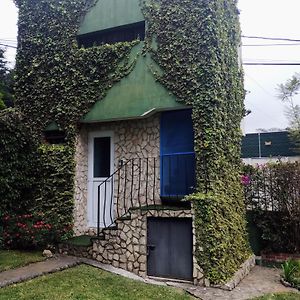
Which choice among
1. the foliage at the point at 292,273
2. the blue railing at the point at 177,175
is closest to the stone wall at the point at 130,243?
the blue railing at the point at 177,175

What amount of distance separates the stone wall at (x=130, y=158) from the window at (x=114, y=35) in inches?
87.2

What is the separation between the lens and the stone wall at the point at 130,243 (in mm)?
7145

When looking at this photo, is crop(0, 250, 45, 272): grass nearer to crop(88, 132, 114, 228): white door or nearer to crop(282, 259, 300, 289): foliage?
crop(88, 132, 114, 228): white door

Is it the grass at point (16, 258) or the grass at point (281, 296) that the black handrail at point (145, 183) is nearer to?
the grass at point (16, 258)

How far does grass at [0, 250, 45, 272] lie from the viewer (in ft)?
22.5

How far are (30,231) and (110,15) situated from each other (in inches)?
231

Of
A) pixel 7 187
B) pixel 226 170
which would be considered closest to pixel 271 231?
pixel 226 170

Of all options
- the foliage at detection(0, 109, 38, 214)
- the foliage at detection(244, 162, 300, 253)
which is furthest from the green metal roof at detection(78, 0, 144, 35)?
the foliage at detection(244, 162, 300, 253)

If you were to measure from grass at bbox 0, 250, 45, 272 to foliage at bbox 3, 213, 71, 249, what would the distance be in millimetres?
245

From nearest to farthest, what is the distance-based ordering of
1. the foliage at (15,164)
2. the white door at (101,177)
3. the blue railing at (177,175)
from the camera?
the blue railing at (177,175)
the foliage at (15,164)
the white door at (101,177)

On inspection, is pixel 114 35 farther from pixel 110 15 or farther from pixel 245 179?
pixel 245 179

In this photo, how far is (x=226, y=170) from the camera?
26.5ft

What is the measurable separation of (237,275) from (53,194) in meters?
4.94

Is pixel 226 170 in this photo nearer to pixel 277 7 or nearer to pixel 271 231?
pixel 271 231
